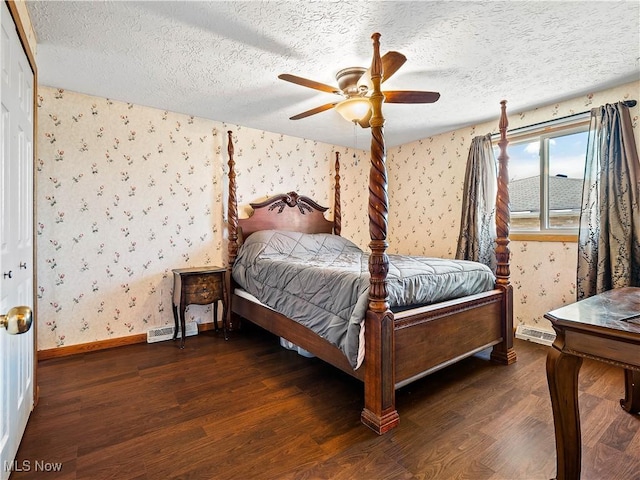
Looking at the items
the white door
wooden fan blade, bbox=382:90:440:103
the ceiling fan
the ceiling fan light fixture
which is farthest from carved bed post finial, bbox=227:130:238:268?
wooden fan blade, bbox=382:90:440:103

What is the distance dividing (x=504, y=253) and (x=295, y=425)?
2.15 metres

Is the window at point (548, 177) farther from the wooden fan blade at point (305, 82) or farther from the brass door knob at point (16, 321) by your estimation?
the brass door knob at point (16, 321)

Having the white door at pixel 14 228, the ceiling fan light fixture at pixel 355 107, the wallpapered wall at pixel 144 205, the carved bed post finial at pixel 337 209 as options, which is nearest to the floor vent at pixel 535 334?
the wallpapered wall at pixel 144 205

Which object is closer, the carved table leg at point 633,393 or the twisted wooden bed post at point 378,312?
the twisted wooden bed post at point 378,312

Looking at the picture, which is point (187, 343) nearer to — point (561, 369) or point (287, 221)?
point (287, 221)

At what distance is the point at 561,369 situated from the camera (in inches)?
50.0

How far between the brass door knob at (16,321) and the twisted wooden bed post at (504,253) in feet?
9.59

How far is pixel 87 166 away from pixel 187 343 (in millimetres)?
1916

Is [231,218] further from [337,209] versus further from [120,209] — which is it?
[337,209]

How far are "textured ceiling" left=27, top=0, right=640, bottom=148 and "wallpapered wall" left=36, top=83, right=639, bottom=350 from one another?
1.03 ft

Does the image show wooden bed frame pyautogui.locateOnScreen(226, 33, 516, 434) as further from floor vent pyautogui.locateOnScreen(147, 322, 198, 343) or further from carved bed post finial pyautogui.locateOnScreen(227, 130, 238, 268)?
floor vent pyautogui.locateOnScreen(147, 322, 198, 343)

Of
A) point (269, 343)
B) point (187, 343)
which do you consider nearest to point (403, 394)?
point (269, 343)

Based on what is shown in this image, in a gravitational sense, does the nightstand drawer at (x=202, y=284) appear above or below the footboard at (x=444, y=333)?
above

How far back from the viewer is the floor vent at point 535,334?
3004mm
